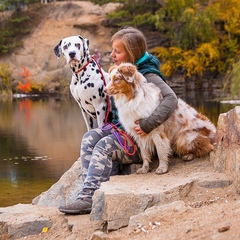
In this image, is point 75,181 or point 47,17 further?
point 47,17

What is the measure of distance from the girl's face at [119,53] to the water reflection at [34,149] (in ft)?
10.2

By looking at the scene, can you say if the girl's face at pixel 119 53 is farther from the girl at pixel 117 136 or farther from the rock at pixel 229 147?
the rock at pixel 229 147

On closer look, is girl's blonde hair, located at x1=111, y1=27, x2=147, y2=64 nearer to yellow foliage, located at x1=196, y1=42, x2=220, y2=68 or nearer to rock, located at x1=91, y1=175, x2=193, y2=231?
rock, located at x1=91, y1=175, x2=193, y2=231

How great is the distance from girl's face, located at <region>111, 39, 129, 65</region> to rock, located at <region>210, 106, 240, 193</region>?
0.98 meters

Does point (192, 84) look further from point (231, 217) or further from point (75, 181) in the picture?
point (231, 217)

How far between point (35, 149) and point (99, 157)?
8.04 metres

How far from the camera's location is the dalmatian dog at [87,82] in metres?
5.29

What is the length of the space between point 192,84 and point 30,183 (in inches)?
975

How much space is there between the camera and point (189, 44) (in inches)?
1284

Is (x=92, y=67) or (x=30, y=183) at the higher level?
(x=92, y=67)

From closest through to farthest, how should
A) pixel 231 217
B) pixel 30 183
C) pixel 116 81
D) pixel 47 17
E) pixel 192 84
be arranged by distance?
pixel 231 217, pixel 116 81, pixel 30 183, pixel 192 84, pixel 47 17

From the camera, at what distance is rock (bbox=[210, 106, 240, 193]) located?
375 cm

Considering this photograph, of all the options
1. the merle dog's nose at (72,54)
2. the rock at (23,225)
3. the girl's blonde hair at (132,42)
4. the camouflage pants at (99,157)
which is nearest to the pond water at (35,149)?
the merle dog's nose at (72,54)

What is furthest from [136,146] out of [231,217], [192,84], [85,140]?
[192,84]
